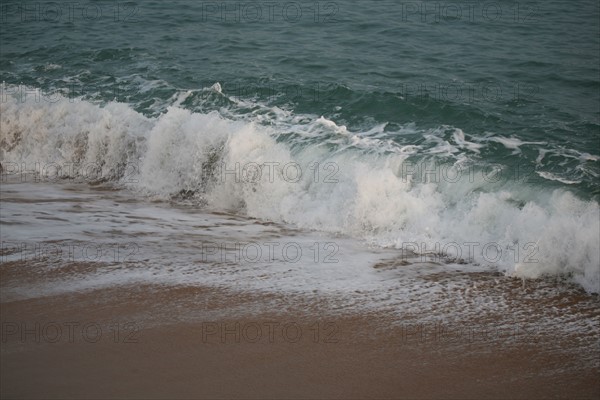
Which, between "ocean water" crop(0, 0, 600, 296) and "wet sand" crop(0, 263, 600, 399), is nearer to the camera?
"wet sand" crop(0, 263, 600, 399)

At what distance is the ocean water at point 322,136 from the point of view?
7.20 meters

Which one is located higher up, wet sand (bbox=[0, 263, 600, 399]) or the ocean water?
the ocean water

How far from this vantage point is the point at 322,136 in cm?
1016

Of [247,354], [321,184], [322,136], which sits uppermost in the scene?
[322,136]

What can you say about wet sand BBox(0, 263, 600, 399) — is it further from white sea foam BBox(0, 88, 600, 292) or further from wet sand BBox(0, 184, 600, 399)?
white sea foam BBox(0, 88, 600, 292)

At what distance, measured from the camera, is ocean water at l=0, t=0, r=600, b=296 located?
720cm

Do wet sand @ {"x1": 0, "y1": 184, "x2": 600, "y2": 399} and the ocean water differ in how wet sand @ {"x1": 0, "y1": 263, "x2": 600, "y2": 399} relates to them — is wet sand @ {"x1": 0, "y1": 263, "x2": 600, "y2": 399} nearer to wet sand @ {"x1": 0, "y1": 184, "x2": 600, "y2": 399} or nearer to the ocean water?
wet sand @ {"x1": 0, "y1": 184, "x2": 600, "y2": 399}

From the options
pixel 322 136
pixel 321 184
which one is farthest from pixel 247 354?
pixel 322 136

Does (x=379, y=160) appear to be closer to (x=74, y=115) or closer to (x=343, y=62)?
(x=343, y=62)

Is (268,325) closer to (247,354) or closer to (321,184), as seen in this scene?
(247,354)

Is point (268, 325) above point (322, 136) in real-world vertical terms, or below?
below

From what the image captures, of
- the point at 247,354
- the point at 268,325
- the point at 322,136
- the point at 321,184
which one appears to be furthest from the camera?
the point at 322,136

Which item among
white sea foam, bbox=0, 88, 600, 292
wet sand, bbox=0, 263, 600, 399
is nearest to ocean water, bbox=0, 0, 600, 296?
white sea foam, bbox=0, 88, 600, 292

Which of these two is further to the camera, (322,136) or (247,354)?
(322,136)
